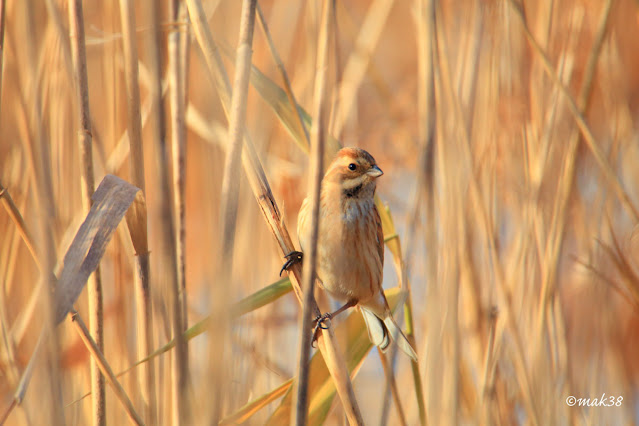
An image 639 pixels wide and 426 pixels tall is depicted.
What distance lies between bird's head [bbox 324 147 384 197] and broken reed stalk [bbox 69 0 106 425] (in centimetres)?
94

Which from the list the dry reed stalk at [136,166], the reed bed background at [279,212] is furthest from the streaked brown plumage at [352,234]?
the dry reed stalk at [136,166]

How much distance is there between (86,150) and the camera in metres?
1.49

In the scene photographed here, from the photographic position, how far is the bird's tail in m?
1.69

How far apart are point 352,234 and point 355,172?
23cm

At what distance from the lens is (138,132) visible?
1481mm

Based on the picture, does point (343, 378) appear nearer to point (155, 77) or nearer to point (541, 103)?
point (155, 77)

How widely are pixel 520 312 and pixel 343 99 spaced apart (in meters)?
1.31

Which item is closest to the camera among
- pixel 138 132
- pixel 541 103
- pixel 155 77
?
pixel 155 77

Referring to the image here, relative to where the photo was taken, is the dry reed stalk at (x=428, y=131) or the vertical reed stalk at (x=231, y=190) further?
the dry reed stalk at (x=428, y=131)

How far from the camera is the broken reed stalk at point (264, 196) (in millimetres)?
1326

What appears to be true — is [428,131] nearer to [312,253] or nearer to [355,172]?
[312,253]

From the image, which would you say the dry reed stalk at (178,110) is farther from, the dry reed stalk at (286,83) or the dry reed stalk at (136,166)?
the dry reed stalk at (286,83)

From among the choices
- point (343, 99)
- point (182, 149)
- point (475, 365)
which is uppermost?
point (343, 99)

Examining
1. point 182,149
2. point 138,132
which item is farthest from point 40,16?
point 138,132
